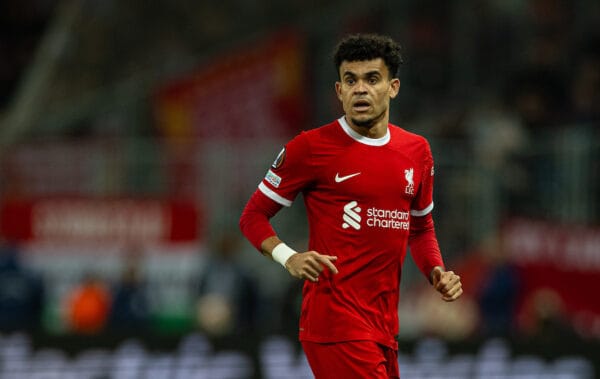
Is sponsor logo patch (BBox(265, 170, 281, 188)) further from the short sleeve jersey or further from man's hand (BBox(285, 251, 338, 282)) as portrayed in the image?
man's hand (BBox(285, 251, 338, 282))

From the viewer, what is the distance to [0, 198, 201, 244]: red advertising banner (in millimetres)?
14242

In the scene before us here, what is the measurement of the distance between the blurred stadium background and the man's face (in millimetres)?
4721

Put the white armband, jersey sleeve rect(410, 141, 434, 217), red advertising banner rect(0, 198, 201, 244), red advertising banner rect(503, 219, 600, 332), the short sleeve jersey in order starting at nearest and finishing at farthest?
the white armband
the short sleeve jersey
jersey sleeve rect(410, 141, 434, 217)
red advertising banner rect(503, 219, 600, 332)
red advertising banner rect(0, 198, 201, 244)

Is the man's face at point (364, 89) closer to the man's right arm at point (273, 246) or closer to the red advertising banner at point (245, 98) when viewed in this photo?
the man's right arm at point (273, 246)

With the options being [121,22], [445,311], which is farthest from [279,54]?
[445,311]

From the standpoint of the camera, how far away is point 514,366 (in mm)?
10555

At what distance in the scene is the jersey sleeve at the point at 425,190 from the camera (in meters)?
6.13

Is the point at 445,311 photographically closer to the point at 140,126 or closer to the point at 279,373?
the point at 279,373

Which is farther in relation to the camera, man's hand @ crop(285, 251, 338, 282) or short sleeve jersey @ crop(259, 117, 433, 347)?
short sleeve jersey @ crop(259, 117, 433, 347)

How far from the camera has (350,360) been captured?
5789 mm

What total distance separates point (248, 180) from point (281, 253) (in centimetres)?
876

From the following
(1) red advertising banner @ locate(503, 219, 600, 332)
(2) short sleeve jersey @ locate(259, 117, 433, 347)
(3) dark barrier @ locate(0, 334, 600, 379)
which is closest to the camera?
(2) short sleeve jersey @ locate(259, 117, 433, 347)

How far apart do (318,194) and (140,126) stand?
10.8 metres

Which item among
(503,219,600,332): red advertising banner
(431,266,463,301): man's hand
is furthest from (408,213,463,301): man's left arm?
(503,219,600,332): red advertising banner
